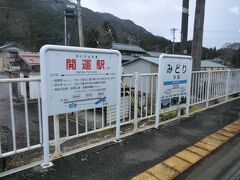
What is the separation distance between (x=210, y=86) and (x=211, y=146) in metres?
2.46

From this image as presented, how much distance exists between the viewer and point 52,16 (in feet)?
165

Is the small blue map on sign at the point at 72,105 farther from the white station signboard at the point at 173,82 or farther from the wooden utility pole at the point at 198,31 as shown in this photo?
the wooden utility pole at the point at 198,31

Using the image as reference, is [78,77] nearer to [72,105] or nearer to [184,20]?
[72,105]

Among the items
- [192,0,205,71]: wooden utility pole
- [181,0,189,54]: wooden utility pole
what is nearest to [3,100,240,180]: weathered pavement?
[192,0,205,71]: wooden utility pole

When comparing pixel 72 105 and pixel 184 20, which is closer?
pixel 72 105

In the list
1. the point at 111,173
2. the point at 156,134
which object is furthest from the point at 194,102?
the point at 111,173

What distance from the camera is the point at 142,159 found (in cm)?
262

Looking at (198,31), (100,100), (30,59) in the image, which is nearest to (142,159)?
(100,100)

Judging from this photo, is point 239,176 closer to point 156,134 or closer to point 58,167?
point 156,134

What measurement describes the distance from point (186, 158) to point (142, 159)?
1.82ft

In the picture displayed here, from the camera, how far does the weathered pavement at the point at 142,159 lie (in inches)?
89.4

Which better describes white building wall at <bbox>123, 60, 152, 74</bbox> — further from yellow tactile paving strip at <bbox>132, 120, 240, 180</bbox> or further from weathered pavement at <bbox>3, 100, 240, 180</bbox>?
yellow tactile paving strip at <bbox>132, 120, 240, 180</bbox>

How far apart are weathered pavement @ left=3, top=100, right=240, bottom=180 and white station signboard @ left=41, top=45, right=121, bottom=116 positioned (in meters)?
0.62

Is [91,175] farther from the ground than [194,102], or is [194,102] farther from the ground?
[194,102]
